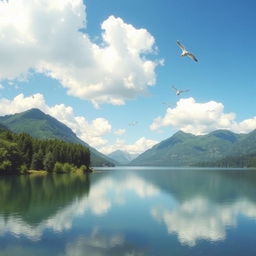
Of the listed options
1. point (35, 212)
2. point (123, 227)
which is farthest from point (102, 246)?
point (35, 212)

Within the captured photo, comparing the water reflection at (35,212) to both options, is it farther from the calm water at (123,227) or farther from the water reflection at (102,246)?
the water reflection at (102,246)

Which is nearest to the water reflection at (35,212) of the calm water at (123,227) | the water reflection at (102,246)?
the calm water at (123,227)

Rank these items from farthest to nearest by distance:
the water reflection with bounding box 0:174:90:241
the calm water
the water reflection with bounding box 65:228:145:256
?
the water reflection with bounding box 0:174:90:241 → the calm water → the water reflection with bounding box 65:228:145:256

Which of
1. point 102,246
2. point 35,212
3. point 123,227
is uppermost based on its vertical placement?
point 35,212

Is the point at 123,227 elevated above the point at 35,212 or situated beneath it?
situated beneath

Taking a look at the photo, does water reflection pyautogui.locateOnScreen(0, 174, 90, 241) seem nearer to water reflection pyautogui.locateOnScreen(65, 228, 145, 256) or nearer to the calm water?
the calm water

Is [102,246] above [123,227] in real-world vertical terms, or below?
above

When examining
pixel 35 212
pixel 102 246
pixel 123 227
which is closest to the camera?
pixel 102 246

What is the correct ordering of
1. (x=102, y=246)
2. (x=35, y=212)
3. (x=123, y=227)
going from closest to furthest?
(x=102, y=246) < (x=123, y=227) < (x=35, y=212)

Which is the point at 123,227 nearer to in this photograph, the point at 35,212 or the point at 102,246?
the point at 102,246

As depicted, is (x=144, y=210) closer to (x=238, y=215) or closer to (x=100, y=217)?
(x=100, y=217)

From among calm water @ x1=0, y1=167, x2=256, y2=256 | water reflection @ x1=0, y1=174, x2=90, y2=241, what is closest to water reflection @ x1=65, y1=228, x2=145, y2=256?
calm water @ x1=0, y1=167, x2=256, y2=256

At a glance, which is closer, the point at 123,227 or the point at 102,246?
the point at 102,246

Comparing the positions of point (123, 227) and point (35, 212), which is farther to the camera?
point (35, 212)
